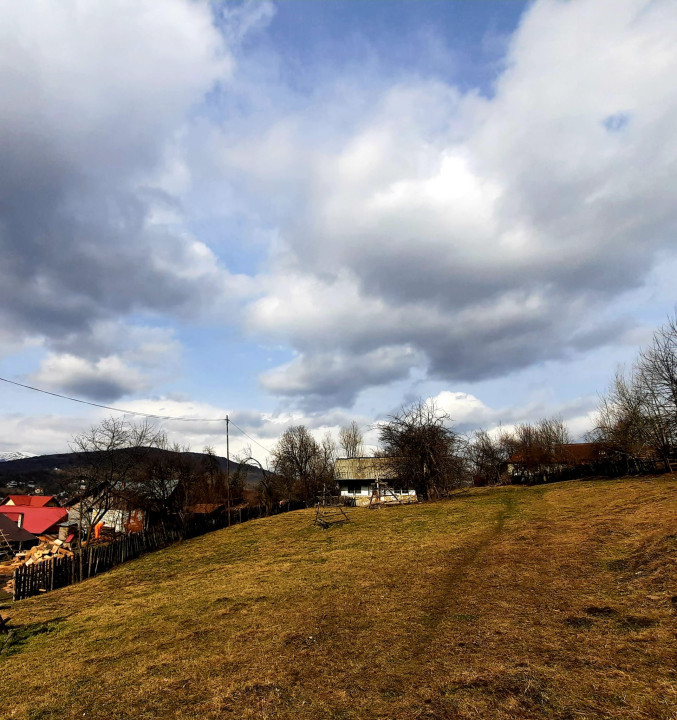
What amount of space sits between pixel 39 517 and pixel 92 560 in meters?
44.7

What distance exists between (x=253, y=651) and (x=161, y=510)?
33231mm

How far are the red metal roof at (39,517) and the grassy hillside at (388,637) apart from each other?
153 feet

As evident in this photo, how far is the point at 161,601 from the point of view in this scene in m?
14.5

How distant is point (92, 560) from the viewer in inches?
893

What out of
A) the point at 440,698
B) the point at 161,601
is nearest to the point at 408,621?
the point at 440,698

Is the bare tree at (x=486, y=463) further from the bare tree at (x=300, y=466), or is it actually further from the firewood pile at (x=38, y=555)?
the firewood pile at (x=38, y=555)

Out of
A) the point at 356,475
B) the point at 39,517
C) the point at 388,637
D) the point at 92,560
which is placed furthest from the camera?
the point at 356,475

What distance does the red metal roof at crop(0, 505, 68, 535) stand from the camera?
54.7 meters

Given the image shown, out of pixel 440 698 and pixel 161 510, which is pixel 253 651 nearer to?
pixel 440 698

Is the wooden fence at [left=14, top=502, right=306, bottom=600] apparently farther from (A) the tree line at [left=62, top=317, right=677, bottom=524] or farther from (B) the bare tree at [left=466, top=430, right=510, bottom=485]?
(B) the bare tree at [left=466, top=430, right=510, bottom=485]

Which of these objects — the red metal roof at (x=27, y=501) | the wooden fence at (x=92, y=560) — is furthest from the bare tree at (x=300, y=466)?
the red metal roof at (x=27, y=501)

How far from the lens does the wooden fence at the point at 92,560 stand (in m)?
19.4

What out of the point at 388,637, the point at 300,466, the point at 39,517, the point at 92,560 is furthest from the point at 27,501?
the point at 388,637

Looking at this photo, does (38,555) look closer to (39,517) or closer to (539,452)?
(39,517)
